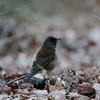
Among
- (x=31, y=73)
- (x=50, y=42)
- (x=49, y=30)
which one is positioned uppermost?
(x=49, y=30)

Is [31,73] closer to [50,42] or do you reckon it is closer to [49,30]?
[50,42]

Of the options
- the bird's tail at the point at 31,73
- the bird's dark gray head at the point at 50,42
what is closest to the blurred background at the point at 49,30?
the bird's dark gray head at the point at 50,42

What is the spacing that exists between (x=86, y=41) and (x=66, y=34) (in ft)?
2.72

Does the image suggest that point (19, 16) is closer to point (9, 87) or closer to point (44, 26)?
point (44, 26)

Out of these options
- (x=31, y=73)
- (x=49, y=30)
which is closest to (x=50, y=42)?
(x=31, y=73)

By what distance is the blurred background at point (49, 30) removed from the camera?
34.4 ft

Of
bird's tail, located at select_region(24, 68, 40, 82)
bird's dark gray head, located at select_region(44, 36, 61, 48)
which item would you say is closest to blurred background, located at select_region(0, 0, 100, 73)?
bird's dark gray head, located at select_region(44, 36, 61, 48)

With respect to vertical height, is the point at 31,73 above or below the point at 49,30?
below

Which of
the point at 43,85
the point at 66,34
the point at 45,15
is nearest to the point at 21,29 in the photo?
the point at 66,34

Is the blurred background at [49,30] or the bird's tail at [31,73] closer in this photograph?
the bird's tail at [31,73]

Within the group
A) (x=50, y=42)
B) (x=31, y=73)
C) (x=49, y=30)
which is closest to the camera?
(x=31, y=73)

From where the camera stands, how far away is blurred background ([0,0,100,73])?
34.4 feet

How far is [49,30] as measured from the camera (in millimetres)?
13695

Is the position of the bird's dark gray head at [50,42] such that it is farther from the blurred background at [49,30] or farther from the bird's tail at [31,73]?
the blurred background at [49,30]
